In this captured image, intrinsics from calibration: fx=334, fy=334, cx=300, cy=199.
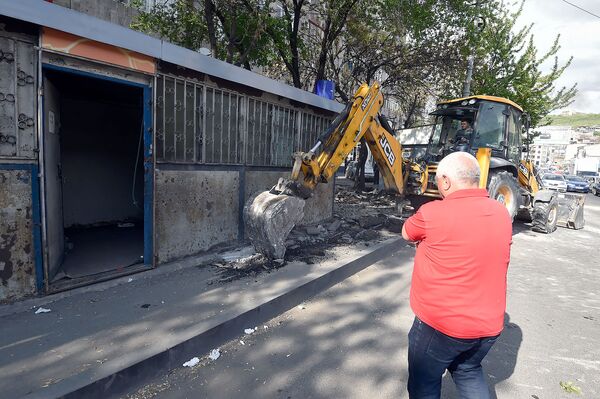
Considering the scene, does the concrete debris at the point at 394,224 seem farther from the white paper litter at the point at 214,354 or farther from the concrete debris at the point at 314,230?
the white paper litter at the point at 214,354

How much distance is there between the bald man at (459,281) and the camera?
1872 mm

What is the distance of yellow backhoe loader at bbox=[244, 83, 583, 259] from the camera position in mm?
5289

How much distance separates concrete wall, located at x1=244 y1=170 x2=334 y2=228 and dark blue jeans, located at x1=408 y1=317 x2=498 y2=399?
4.65m

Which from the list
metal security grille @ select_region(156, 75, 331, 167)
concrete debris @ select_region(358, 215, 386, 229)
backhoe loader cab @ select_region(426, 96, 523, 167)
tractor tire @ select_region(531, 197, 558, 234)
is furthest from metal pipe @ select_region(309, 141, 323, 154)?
tractor tire @ select_region(531, 197, 558, 234)

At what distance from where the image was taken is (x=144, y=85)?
4496 millimetres

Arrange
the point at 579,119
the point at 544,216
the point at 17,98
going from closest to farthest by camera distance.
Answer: the point at 17,98, the point at 544,216, the point at 579,119

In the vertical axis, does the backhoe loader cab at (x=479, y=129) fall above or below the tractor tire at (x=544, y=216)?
above

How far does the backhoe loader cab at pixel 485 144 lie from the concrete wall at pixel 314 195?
1960mm

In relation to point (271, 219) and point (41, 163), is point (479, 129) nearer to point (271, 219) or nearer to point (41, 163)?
point (271, 219)

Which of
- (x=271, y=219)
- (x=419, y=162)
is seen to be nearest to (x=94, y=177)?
(x=271, y=219)

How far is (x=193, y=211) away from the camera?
17.4 feet

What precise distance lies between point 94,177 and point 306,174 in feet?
16.3

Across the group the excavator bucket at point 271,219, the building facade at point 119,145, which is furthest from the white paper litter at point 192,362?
the excavator bucket at point 271,219

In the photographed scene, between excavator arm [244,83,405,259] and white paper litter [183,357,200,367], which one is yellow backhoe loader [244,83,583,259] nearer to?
excavator arm [244,83,405,259]
